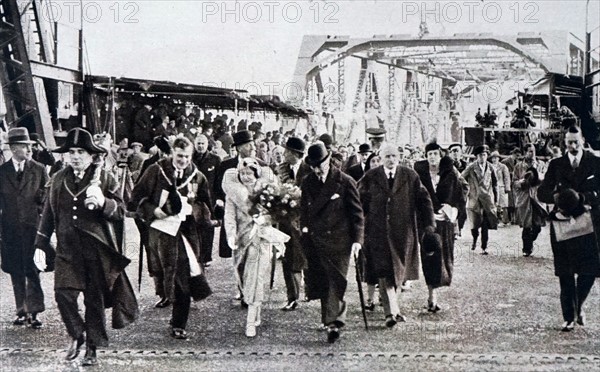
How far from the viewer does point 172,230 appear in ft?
16.4

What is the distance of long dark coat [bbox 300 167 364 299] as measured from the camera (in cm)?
504

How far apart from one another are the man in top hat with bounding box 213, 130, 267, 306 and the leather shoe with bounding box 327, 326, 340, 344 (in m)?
0.99

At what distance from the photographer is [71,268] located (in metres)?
4.34

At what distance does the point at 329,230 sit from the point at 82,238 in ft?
6.30

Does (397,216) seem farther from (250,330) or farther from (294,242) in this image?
(250,330)

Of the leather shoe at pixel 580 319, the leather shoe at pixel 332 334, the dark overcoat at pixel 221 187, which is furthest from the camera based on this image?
the dark overcoat at pixel 221 187

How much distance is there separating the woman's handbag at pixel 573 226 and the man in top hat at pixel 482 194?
3.65 meters

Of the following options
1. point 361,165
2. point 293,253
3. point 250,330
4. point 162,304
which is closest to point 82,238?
point 250,330

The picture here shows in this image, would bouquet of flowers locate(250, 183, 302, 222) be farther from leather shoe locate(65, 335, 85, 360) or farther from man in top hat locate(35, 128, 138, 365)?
leather shoe locate(65, 335, 85, 360)

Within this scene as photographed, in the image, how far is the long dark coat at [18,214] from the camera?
17.2 feet

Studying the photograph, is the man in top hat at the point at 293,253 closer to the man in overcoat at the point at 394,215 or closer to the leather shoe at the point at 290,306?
the leather shoe at the point at 290,306

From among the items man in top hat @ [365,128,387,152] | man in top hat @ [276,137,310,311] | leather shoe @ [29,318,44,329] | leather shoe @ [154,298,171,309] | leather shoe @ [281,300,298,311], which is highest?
man in top hat @ [365,128,387,152]

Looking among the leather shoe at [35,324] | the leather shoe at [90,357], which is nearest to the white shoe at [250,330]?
the leather shoe at [90,357]

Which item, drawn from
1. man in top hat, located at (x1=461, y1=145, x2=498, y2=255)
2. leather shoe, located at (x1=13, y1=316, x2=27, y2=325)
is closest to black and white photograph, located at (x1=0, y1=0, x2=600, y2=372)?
leather shoe, located at (x1=13, y1=316, x2=27, y2=325)
